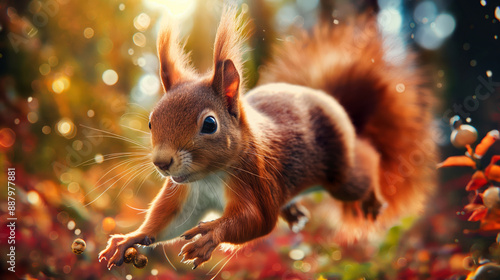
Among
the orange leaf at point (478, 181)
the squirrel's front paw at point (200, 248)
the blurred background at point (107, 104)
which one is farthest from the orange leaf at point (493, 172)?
the squirrel's front paw at point (200, 248)

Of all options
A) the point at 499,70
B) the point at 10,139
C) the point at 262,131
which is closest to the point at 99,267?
the point at 10,139

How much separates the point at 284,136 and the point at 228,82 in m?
0.18

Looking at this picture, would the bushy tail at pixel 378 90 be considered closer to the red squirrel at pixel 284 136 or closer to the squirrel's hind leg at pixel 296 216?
the red squirrel at pixel 284 136

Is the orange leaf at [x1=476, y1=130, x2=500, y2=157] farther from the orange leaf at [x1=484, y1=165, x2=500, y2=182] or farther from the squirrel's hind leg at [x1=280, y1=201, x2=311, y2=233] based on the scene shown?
the squirrel's hind leg at [x1=280, y1=201, x2=311, y2=233]

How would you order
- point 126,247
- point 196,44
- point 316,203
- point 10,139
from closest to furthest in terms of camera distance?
point 126,247
point 196,44
point 10,139
point 316,203

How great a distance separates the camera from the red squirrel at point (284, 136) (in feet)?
1.67

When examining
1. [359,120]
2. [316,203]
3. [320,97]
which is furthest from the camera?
[316,203]

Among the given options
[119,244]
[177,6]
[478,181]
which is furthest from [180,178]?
[478,181]

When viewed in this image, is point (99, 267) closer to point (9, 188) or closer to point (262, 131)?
point (9, 188)

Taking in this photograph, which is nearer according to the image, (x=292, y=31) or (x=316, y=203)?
(x=292, y=31)

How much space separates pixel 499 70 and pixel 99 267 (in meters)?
1.04

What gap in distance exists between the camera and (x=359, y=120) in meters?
0.91

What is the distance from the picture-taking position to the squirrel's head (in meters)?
0.50

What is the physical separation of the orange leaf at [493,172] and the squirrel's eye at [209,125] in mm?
545
